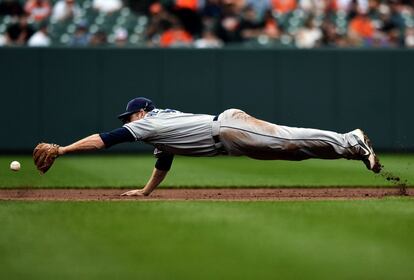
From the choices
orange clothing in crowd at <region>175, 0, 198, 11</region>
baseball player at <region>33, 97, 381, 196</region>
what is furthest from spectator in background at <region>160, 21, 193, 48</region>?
baseball player at <region>33, 97, 381, 196</region>

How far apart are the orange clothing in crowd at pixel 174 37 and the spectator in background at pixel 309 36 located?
2.25 meters

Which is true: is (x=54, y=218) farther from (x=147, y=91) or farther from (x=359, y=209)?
(x=147, y=91)

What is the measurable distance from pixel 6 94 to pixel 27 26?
146 centimetres

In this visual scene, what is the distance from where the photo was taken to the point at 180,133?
28.4 ft

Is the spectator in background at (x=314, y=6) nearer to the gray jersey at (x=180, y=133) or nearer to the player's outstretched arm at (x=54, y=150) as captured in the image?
the gray jersey at (x=180, y=133)

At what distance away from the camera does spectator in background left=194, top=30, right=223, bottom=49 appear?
1728 cm

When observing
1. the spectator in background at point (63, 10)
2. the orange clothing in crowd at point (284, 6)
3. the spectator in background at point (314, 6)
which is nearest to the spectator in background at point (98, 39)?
the spectator in background at point (63, 10)

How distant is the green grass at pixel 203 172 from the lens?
11.1 m

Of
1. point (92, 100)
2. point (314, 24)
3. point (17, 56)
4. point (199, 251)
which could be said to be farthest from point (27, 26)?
point (199, 251)

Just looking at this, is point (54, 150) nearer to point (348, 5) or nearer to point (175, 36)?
point (175, 36)

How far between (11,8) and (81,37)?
1.50 m

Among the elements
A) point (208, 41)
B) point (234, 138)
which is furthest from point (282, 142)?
point (208, 41)

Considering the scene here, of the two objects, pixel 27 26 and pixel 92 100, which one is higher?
pixel 27 26

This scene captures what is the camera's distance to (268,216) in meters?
7.24
